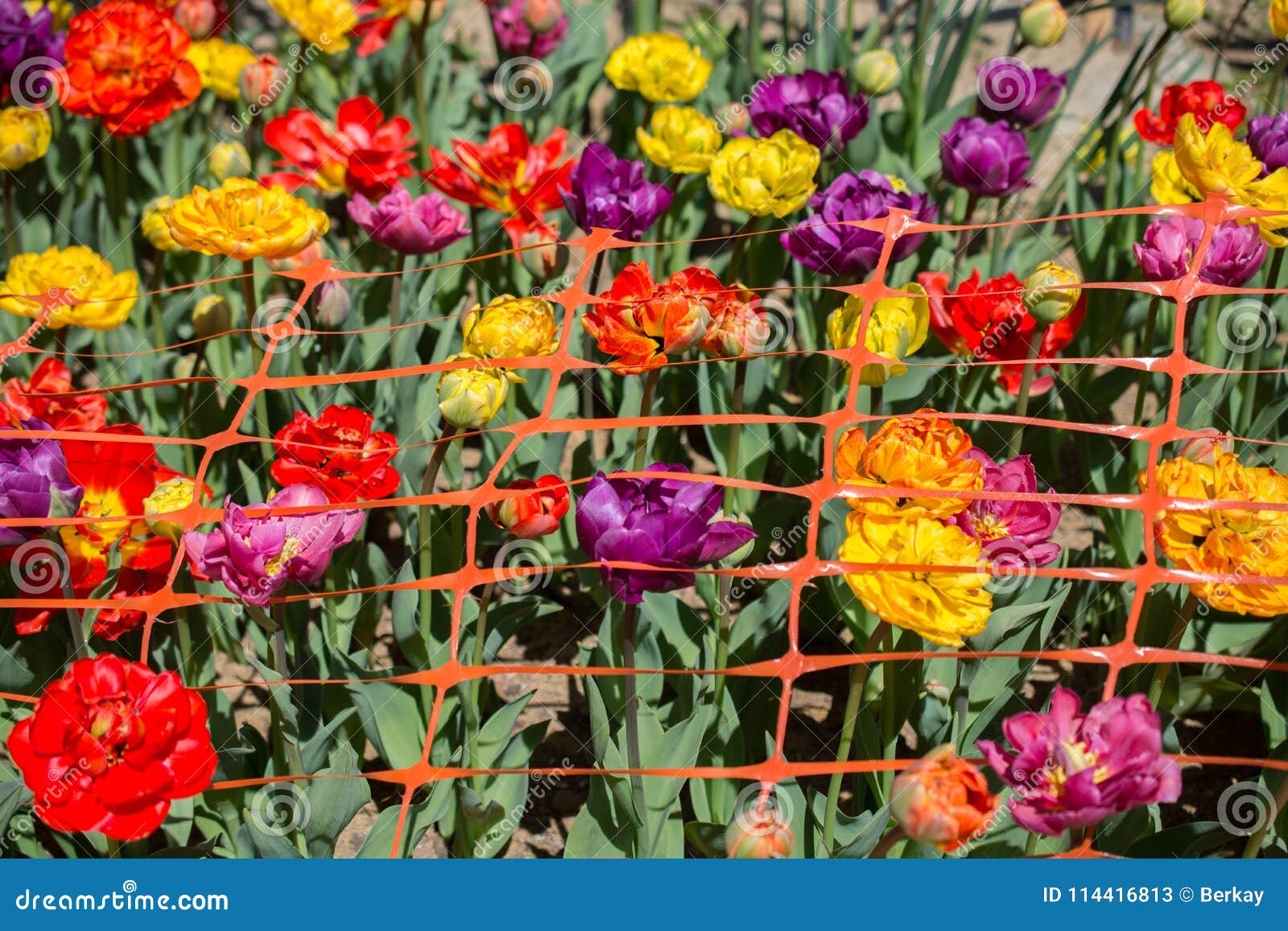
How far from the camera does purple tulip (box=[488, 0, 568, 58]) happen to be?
7.62 ft

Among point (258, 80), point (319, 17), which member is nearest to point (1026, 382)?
point (258, 80)

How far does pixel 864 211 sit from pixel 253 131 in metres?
1.50

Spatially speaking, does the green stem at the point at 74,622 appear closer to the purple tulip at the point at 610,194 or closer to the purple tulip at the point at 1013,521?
the purple tulip at the point at 610,194

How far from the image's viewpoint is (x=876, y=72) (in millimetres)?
2146

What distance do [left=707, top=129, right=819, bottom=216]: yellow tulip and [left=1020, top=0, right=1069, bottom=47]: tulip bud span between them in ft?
2.02

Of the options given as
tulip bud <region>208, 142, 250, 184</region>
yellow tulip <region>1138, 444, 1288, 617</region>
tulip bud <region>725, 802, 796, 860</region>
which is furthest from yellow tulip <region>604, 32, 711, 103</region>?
tulip bud <region>725, 802, 796, 860</region>

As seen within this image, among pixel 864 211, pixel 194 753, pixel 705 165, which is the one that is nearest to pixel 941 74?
pixel 705 165

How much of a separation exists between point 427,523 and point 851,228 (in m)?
0.68

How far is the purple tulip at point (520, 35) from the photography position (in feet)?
7.62

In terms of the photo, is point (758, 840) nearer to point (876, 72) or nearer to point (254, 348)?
point (254, 348)

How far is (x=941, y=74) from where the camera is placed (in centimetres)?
238

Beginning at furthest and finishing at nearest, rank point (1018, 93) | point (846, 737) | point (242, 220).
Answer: point (1018, 93) → point (242, 220) → point (846, 737)
